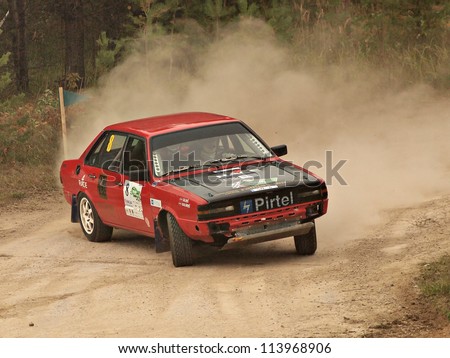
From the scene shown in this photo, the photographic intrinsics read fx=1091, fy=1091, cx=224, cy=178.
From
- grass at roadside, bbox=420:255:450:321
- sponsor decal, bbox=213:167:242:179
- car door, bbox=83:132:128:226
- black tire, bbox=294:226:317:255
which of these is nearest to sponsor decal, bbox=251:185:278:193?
sponsor decal, bbox=213:167:242:179

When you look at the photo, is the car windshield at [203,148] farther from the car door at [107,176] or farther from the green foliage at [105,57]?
the green foliage at [105,57]

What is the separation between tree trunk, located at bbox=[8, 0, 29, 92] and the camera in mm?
25734

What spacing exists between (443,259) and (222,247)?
2.25 metres

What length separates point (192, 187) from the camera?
1125cm

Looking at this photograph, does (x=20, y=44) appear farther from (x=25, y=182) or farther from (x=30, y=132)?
(x=25, y=182)

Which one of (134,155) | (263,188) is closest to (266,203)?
(263,188)

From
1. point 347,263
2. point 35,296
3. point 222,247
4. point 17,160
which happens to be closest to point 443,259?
point 347,263

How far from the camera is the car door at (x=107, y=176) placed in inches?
498

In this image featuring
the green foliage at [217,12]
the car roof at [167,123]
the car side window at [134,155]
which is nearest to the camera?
the car side window at [134,155]

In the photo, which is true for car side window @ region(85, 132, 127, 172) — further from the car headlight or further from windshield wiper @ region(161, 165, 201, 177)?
the car headlight

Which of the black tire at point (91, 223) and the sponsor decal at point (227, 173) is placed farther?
the black tire at point (91, 223)

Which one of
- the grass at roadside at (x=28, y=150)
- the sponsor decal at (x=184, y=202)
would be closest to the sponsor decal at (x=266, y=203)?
the sponsor decal at (x=184, y=202)

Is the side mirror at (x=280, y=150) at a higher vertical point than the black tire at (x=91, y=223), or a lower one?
higher

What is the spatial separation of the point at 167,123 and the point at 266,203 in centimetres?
215
